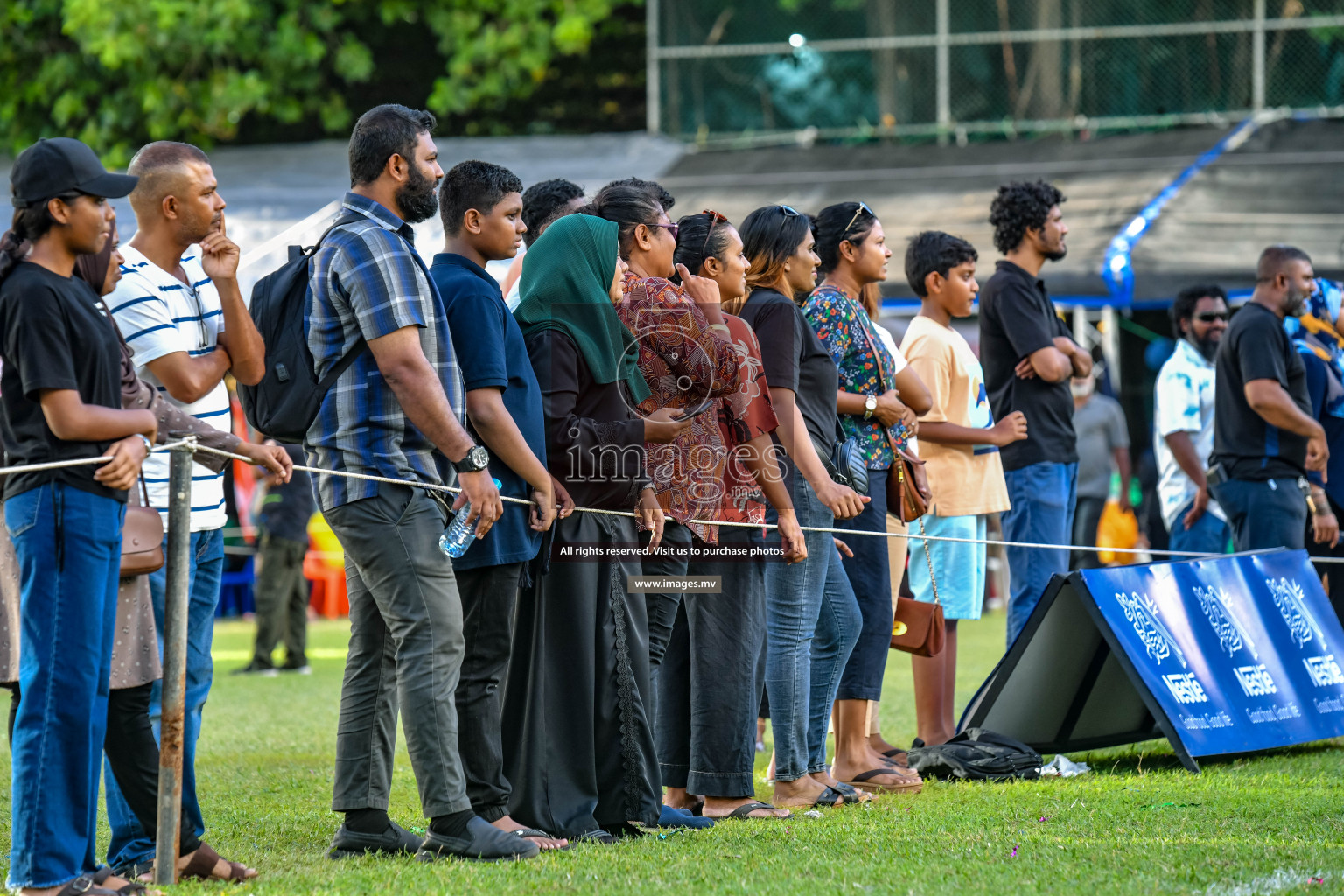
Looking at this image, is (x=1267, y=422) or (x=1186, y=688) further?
(x=1267, y=422)

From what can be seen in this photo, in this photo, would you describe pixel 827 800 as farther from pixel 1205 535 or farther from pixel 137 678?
pixel 1205 535

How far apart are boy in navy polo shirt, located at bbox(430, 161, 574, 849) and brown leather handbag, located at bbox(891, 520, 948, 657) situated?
201 centimetres

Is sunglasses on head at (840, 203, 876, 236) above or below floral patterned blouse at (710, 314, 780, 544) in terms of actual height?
above

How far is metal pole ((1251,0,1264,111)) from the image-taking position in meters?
17.7

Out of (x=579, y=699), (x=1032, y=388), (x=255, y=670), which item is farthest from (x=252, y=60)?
(x=579, y=699)

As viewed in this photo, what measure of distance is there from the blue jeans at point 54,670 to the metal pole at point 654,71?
53.8 feet

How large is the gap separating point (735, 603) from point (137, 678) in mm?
2044

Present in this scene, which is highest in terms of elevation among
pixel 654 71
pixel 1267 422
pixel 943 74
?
pixel 654 71

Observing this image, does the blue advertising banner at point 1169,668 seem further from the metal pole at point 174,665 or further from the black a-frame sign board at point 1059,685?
the metal pole at point 174,665

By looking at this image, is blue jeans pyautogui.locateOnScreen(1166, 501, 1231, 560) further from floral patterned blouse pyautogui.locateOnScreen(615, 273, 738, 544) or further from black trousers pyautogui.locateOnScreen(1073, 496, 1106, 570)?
floral patterned blouse pyautogui.locateOnScreen(615, 273, 738, 544)

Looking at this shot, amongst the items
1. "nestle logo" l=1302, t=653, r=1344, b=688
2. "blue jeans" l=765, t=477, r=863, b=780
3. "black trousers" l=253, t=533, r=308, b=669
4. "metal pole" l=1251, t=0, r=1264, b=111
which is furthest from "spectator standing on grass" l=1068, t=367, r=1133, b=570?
"blue jeans" l=765, t=477, r=863, b=780

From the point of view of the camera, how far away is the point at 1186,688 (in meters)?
6.40

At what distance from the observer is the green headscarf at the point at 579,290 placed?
195 inches

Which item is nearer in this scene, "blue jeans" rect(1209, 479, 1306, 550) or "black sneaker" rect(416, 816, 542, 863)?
"black sneaker" rect(416, 816, 542, 863)
